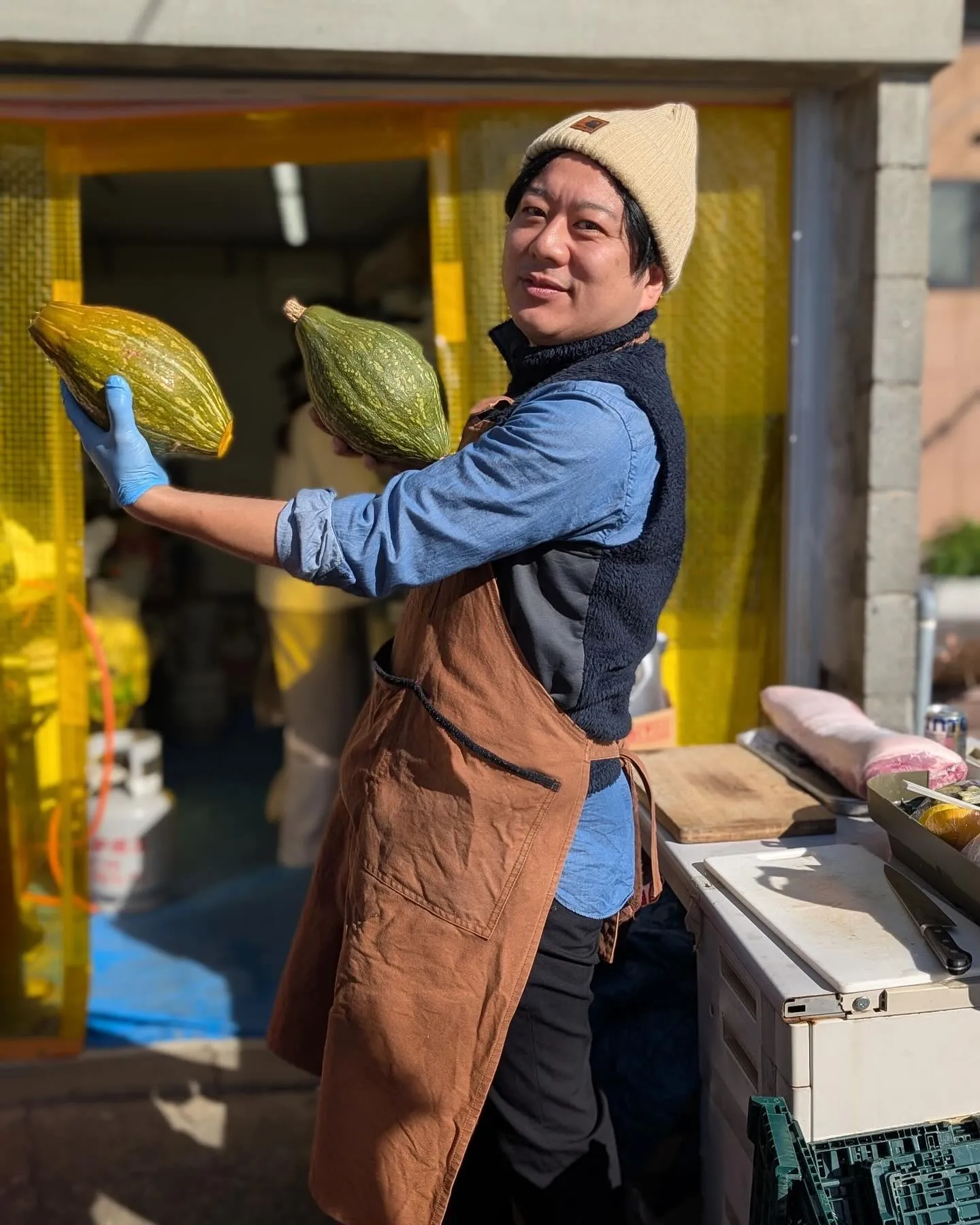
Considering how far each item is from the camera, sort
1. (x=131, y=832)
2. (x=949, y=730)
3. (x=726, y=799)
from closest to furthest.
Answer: (x=726, y=799) < (x=949, y=730) < (x=131, y=832)

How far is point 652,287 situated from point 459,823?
99 cm

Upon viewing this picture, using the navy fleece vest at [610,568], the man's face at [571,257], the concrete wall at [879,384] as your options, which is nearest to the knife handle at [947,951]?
the navy fleece vest at [610,568]

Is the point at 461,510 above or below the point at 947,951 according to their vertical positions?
above

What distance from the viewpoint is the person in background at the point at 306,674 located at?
163 inches

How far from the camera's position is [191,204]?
16.6 ft

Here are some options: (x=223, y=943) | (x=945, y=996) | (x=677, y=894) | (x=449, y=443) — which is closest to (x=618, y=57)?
(x=449, y=443)

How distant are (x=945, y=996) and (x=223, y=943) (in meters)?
2.84

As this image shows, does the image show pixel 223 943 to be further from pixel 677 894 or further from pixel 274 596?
pixel 677 894

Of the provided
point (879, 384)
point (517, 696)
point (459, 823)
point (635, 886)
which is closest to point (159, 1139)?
point (635, 886)

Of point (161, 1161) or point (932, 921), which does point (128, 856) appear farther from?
point (932, 921)

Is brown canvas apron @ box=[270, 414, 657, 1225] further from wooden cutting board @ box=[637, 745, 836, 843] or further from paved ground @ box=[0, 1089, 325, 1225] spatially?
paved ground @ box=[0, 1089, 325, 1225]

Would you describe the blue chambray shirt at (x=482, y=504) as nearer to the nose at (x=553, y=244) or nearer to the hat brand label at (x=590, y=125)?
the nose at (x=553, y=244)

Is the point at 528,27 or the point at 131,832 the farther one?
the point at 131,832

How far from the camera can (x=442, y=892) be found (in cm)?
173
